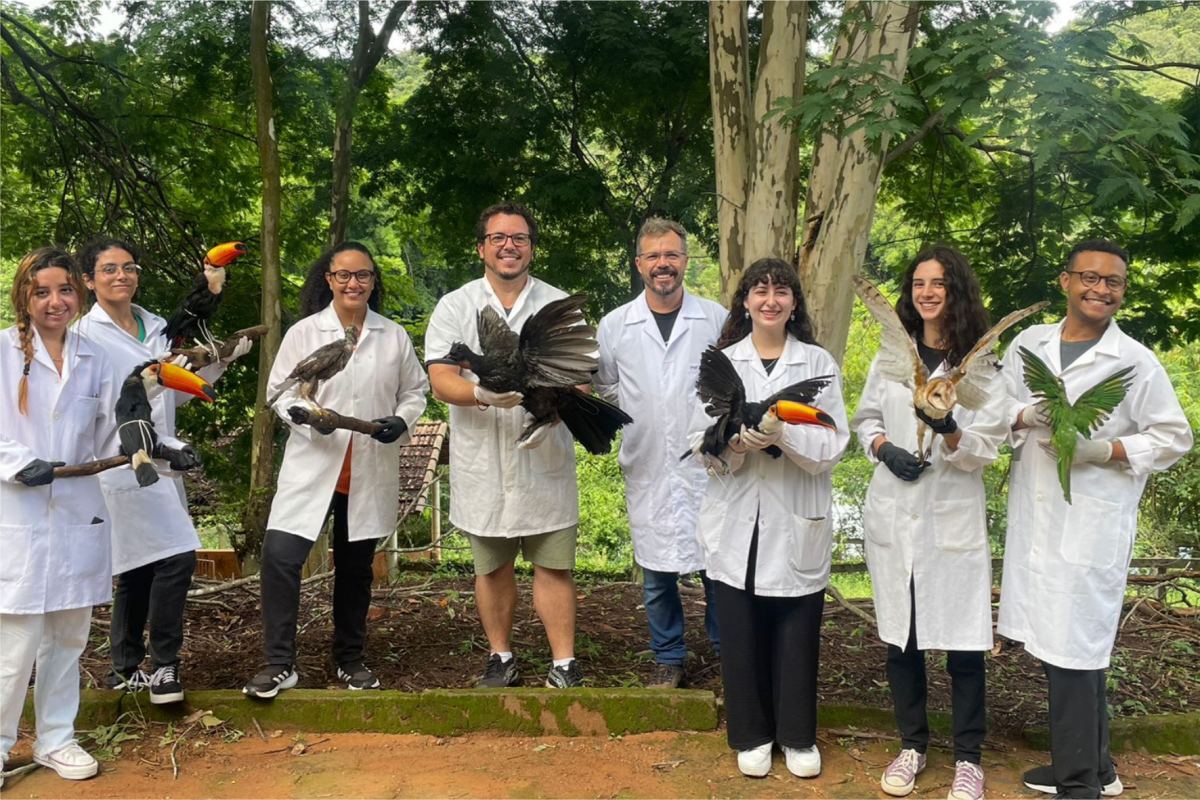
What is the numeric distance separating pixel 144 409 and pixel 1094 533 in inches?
146

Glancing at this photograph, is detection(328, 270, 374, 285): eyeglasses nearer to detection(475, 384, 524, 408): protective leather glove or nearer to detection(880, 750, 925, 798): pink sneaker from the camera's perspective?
detection(475, 384, 524, 408): protective leather glove

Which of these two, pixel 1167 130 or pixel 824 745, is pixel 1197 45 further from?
pixel 824 745

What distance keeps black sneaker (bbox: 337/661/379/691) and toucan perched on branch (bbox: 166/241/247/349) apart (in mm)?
1644

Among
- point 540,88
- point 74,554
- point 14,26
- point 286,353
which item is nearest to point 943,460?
point 286,353

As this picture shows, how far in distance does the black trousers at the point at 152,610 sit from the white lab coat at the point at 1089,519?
3.55 metres

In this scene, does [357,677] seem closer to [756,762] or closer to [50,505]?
[50,505]

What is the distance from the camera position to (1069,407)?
3.40 m

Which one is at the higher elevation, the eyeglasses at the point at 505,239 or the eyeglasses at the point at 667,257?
the eyeglasses at the point at 505,239

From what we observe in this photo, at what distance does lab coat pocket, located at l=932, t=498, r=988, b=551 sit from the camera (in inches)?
142

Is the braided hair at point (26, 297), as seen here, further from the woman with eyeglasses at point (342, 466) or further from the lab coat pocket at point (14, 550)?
the woman with eyeglasses at point (342, 466)

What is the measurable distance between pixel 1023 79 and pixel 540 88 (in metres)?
4.64

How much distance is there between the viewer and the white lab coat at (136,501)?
4.19 meters

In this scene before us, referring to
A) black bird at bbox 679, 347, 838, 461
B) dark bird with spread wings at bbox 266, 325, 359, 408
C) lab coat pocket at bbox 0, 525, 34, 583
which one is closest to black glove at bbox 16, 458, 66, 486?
lab coat pocket at bbox 0, 525, 34, 583

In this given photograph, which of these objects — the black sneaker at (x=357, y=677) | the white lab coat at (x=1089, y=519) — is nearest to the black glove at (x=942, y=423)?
the white lab coat at (x=1089, y=519)
